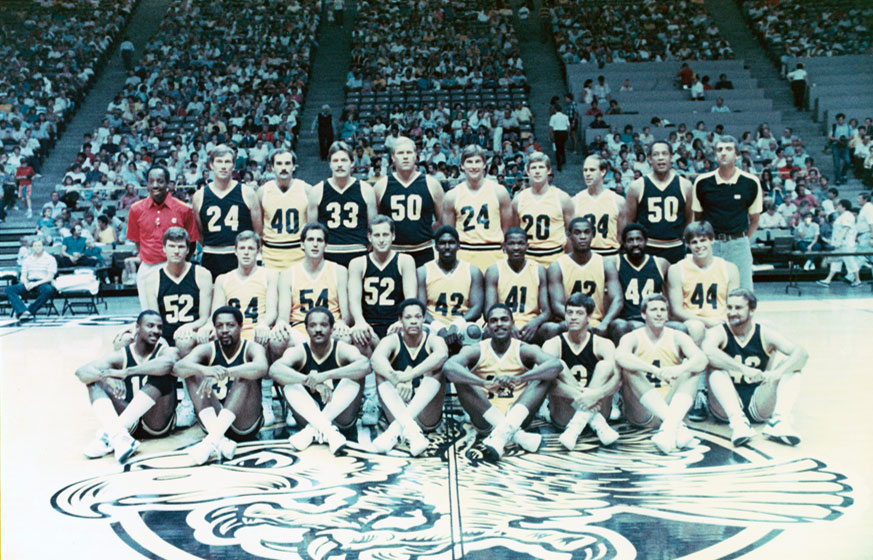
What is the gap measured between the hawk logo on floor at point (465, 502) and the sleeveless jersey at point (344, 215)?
74.4 inches

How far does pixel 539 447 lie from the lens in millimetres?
5180

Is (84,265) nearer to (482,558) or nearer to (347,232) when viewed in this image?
(347,232)

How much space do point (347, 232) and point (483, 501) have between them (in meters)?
2.90

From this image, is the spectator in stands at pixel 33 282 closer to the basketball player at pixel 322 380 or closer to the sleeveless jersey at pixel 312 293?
the sleeveless jersey at pixel 312 293

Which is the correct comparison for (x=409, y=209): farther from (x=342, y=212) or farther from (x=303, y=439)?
(x=303, y=439)

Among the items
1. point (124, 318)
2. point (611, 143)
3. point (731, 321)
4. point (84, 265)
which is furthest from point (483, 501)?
point (611, 143)

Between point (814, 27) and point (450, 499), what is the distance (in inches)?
775

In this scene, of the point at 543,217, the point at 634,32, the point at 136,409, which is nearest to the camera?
the point at 136,409

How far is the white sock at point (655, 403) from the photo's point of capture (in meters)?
5.20

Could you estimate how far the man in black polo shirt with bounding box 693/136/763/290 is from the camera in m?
6.54

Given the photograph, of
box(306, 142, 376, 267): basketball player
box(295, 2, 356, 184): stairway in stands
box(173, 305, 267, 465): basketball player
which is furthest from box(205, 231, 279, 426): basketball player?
box(295, 2, 356, 184): stairway in stands

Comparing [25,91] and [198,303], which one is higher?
[25,91]

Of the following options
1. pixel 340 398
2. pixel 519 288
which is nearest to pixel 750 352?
pixel 519 288

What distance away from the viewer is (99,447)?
5184 mm
